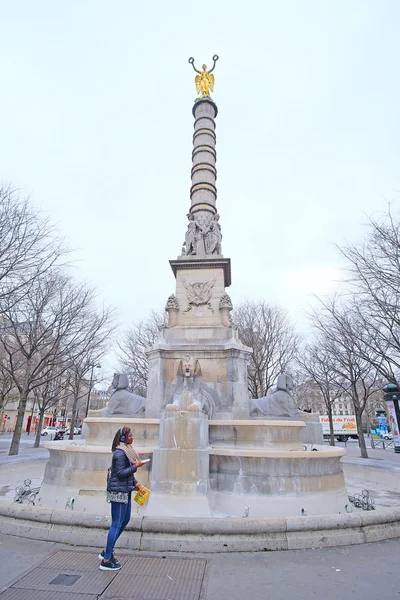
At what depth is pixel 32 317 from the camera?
55.1ft

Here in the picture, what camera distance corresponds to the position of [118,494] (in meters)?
4.23

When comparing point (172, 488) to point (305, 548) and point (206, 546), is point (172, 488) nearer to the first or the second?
point (206, 546)

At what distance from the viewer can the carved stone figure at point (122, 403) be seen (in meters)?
10.3

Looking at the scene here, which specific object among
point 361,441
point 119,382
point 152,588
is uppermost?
point 119,382

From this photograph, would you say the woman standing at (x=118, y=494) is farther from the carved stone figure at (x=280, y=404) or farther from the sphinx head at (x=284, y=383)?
the sphinx head at (x=284, y=383)

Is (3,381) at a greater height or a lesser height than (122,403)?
greater

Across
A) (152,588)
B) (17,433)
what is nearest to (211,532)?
(152,588)

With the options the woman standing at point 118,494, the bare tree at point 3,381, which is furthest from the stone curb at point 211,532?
the bare tree at point 3,381

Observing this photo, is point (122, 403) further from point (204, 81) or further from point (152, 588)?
point (204, 81)

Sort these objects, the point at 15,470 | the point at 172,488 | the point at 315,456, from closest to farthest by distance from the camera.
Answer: the point at 172,488 → the point at 315,456 → the point at 15,470

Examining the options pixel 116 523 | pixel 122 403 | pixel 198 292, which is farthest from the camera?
pixel 198 292

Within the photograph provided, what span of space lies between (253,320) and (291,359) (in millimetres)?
4490

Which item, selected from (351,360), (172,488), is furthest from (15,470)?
(351,360)

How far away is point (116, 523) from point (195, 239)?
10800 mm
